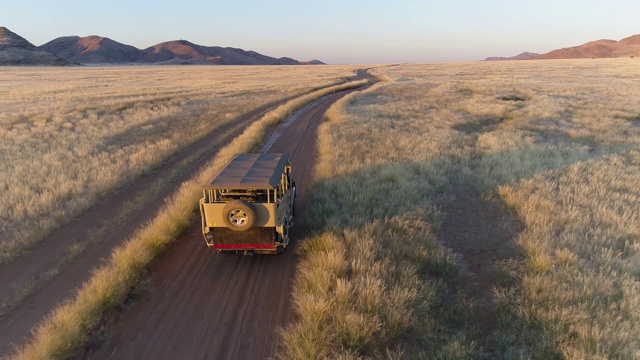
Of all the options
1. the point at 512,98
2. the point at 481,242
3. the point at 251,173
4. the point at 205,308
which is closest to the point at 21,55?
the point at 512,98

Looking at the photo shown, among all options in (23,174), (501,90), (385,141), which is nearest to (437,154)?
(385,141)

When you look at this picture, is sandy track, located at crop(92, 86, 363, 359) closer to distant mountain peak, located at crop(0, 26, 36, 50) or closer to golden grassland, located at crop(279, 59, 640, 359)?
golden grassland, located at crop(279, 59, 640, 359)

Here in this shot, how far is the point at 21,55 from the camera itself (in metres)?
136

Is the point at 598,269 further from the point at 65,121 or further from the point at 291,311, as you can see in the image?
the point at 65,121

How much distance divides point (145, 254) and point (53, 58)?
176 meters

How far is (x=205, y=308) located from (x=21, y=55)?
179959 millimetres

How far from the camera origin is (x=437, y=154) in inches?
610

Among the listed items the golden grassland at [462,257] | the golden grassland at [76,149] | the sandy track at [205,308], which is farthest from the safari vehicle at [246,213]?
the golden grassland at [76,149]

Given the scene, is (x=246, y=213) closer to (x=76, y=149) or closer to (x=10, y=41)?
(x=76, y=149)

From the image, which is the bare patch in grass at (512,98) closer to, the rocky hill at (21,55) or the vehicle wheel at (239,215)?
the vehicle wheel at (239,215)

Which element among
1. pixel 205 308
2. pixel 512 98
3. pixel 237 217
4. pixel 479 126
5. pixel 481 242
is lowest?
pixel 205 308

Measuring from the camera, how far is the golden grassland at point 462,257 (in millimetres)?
5305

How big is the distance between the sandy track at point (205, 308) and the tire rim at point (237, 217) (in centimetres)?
112

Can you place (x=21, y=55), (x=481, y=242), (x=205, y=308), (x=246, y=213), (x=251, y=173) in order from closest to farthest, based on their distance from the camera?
(x=205, y=308) < (x=246, y=213) < (x=251, y=173) < (x=481, y=242) < (x=21, y=55)
